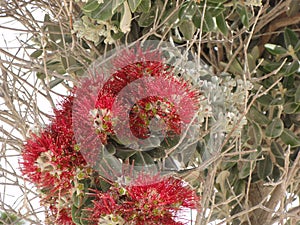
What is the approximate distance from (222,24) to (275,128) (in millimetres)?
192

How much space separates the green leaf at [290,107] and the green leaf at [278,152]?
0.20ft

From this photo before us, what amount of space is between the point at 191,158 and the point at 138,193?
182 mm

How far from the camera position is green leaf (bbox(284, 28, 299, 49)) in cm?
92

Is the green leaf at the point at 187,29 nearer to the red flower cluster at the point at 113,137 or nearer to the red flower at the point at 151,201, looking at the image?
the red flower cluster at the point at 113,137

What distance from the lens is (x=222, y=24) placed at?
84 centimetres

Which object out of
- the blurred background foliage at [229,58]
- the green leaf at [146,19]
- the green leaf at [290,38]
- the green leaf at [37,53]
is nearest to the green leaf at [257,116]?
the blurred background foliage at [229,58]

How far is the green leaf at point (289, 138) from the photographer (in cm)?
92

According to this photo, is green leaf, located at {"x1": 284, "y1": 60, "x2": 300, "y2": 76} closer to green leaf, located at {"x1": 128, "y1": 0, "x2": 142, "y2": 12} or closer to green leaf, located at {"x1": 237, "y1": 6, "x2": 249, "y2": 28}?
green leaf, located at {"x1": 237, "y1": 6, "x2": 249, "y2": 28}

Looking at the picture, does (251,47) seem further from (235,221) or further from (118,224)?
(118,224)

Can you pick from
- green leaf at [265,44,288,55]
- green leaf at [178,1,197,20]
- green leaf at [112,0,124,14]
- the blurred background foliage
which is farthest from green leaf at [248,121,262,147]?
green leaf at [112,0,124,14]

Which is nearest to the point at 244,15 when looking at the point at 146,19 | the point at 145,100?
the point at 146,19

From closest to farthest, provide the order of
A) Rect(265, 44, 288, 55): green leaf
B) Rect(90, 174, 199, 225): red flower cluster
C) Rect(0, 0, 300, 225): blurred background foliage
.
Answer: Rect(90, 174, 199, 225): red flower cluster → Rect(0, 0, 300, 225): blurred background foliage → Rect(265, 44, 288, 55): green leaf

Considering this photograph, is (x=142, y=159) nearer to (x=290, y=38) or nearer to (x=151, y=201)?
(x=151, y=201)

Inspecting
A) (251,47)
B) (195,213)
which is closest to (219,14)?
(251,47)
